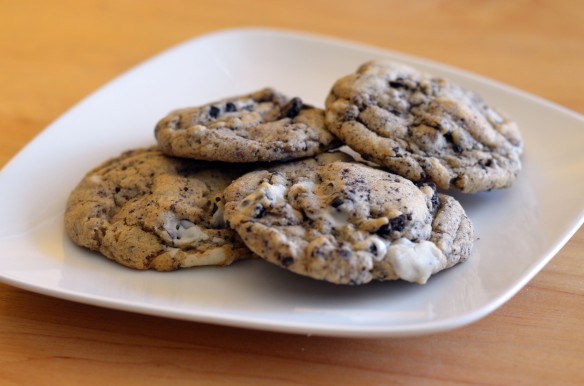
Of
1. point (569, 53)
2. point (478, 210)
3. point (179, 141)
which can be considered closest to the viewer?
point (179, 141)

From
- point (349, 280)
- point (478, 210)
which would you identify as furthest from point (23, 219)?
point (478, 210)

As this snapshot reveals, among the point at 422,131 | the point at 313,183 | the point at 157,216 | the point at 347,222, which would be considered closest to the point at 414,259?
the point at 347,222

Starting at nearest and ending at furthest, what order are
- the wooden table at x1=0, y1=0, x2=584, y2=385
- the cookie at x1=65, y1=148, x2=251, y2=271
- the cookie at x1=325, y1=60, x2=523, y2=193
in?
1. the wooden table at x1=0, y1=0, x2=584, y2=385
2. the cookie at x1=65, y1=148, x2=251, y2=271
3. the cookie at x1=325, y1=60, x2=523, y2=193

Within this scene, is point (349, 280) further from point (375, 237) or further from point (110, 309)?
point (110, 309)

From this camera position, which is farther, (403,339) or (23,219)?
(23,219)

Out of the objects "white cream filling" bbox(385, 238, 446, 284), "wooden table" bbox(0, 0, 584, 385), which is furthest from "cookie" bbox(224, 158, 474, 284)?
"wooden table" bbox(0, 0, 584, 385)

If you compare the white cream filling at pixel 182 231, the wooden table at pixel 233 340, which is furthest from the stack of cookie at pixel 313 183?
the wooden table at pixel 233 340

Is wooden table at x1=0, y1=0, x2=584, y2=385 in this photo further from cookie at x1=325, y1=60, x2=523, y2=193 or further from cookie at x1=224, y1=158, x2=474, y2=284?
cookie at x1=325, y1=60, x2=523, y2=193
